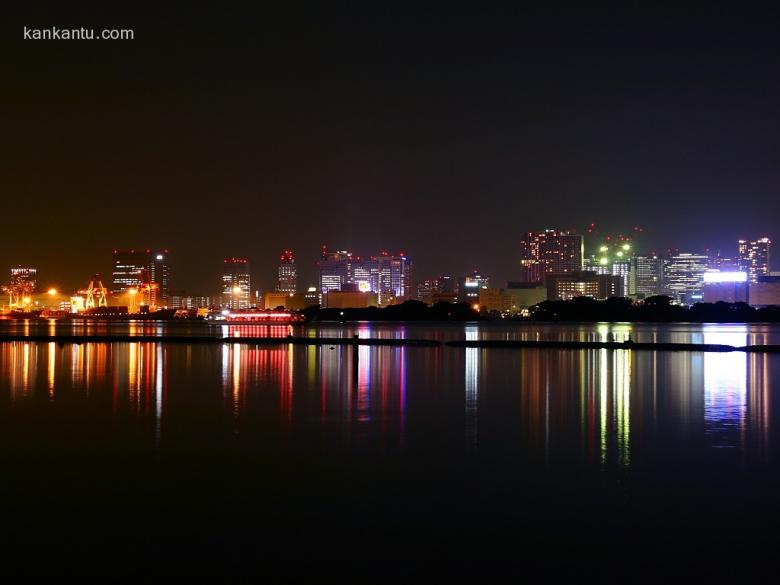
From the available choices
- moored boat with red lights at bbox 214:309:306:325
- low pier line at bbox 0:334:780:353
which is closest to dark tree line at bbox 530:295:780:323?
moored boat with red lights at bbox 214:309:306:325

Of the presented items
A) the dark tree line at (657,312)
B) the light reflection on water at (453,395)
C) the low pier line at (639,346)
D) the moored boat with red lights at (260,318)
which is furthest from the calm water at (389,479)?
the dark tree line at (657,312)

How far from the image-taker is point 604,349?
39.5 metres

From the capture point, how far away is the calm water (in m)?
6.90

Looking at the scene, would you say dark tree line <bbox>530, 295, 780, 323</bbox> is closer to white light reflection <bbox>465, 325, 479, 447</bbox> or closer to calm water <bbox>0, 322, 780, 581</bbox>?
white light reflection <bbox>465, 325, 479, 447</bbox>

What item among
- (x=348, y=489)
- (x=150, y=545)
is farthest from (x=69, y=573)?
(x=348, y=489)

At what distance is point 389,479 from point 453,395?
363 inches

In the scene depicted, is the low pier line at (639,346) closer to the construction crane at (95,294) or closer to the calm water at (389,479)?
the calm water at (389,479)

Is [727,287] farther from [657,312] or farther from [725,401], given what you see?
[725,401]

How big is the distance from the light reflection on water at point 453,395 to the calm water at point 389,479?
0.31 ft

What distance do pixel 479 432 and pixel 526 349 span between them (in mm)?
26374

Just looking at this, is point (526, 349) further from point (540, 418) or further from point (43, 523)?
point (43, 523)

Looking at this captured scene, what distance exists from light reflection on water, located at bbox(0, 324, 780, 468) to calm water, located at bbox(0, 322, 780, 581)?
10 centimetres

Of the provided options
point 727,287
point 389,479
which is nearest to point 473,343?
point 389,479

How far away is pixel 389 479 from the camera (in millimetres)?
9703
